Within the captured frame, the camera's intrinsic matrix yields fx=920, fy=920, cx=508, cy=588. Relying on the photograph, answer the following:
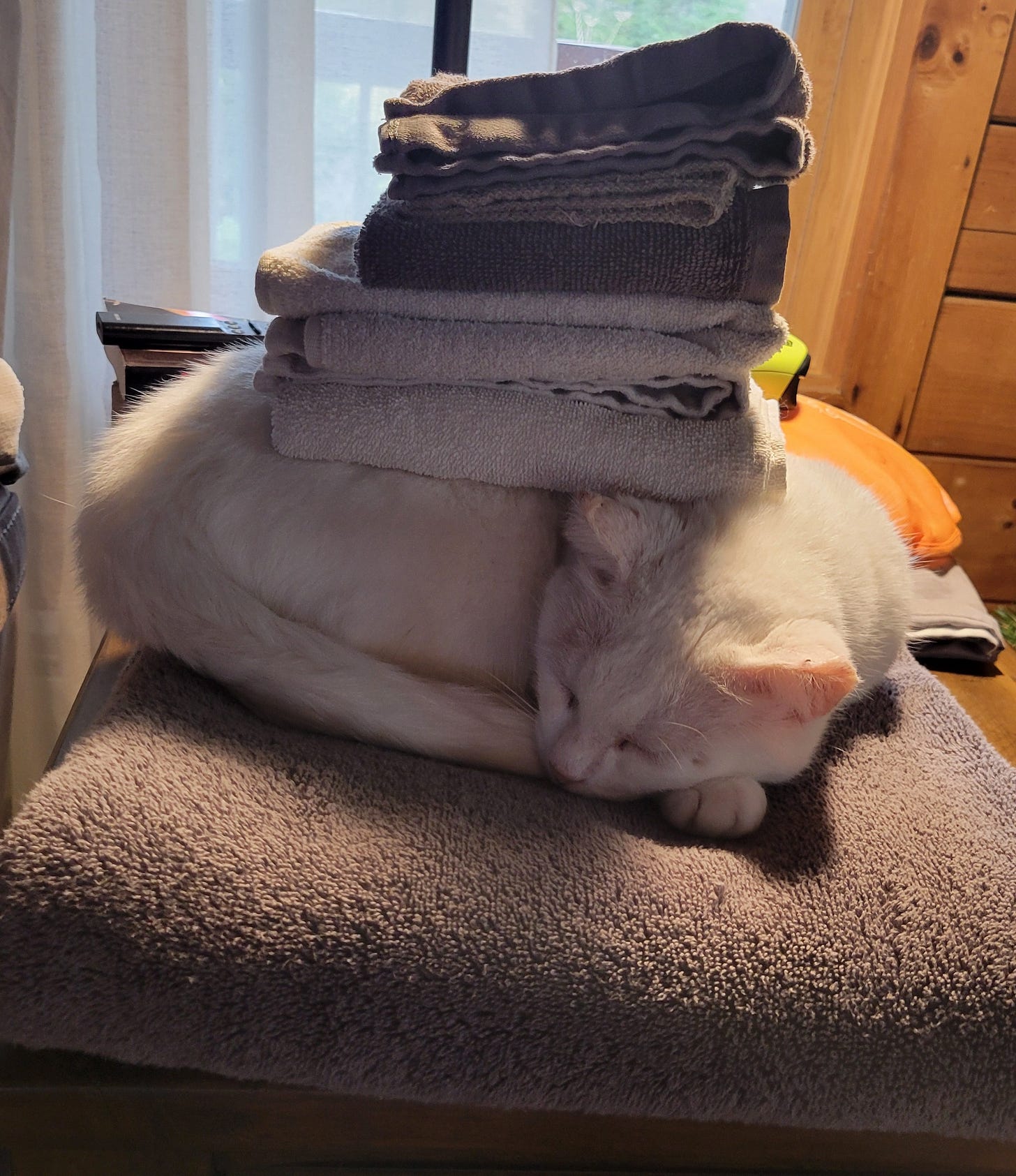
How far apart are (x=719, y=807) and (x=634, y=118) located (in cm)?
51

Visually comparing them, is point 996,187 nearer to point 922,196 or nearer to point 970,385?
point 922,196

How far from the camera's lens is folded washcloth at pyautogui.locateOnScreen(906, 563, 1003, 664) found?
132 cm

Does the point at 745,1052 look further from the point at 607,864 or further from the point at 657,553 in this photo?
the point at 657,553

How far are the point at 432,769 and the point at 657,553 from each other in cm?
26

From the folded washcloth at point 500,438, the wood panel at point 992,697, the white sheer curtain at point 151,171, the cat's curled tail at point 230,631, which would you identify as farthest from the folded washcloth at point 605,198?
the white sheer curtain at point 151,171

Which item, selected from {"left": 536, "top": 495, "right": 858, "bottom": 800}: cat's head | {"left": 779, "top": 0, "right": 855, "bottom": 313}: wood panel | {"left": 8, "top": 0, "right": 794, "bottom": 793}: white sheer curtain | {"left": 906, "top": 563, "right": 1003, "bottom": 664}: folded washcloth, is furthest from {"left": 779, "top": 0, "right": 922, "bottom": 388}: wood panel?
{"left": 536, "top": 495, "right": 858, "bottom": 800}: cat's head

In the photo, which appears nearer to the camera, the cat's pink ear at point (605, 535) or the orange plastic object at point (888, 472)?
the cat's pink ear at point (605, 535)

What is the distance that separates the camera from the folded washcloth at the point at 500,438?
0.75 m

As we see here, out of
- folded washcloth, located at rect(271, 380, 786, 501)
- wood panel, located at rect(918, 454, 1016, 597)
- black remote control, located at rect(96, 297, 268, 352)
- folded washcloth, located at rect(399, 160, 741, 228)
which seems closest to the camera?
folded washcloth, located at rect(399, 160, 741, 228)

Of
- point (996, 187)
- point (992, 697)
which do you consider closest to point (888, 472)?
point (992, 697)

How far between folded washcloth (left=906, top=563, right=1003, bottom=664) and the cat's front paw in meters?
0.67

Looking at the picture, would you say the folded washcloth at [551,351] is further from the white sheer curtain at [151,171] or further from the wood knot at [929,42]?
the wood knot at [929,42]

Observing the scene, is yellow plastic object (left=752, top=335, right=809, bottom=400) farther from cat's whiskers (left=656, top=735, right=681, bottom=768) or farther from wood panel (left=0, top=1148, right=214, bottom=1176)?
wood panel (left=0, top=1148, right=214, bottom=1176)

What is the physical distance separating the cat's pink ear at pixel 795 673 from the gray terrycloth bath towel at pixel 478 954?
0.38 ft
